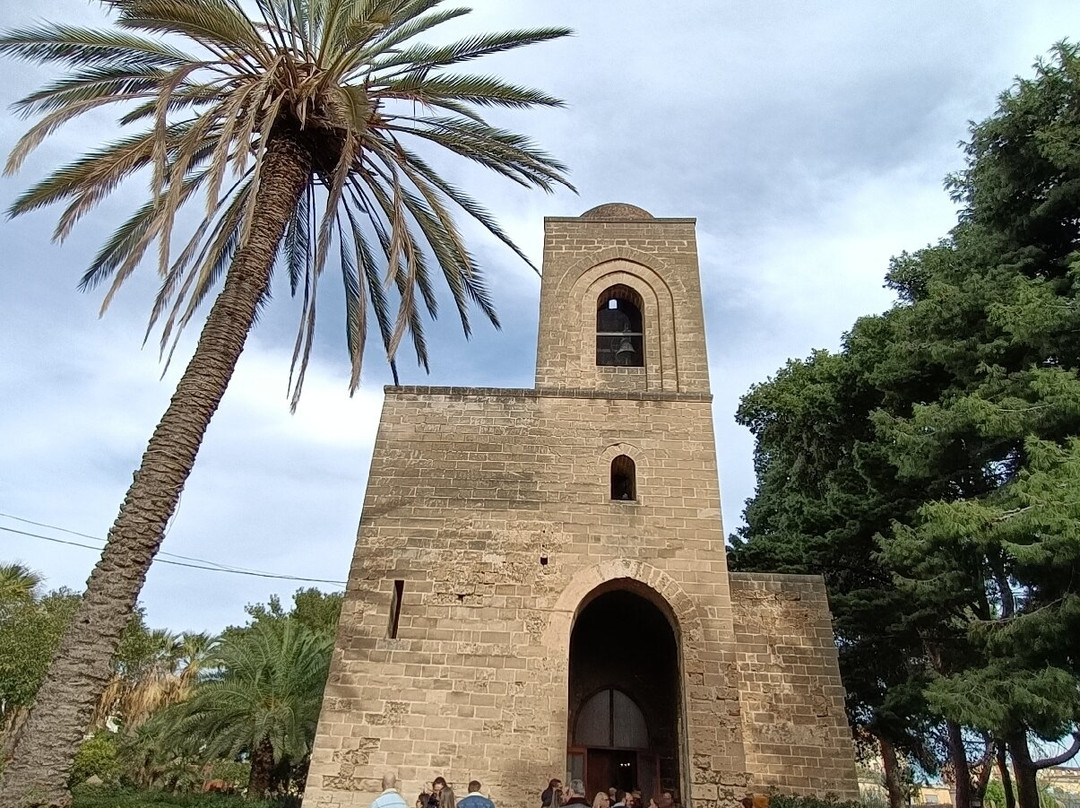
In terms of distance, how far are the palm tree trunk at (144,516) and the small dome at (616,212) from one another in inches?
244

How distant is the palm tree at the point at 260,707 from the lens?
13062 mm

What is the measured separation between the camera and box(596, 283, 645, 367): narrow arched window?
12.6 metres

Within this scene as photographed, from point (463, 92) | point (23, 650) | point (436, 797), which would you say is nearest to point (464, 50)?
point (463, 92)

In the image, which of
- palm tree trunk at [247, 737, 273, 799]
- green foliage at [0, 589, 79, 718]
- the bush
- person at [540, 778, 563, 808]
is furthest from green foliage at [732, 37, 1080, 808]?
green foliage at [0, 589, 79, 718]

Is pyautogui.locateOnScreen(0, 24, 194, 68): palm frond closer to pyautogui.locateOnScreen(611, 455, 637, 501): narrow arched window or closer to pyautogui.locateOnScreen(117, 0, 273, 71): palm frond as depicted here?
pyautogui.locateOnScreen(117, 0, 273, 71): palm frond

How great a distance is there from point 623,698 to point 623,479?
12.8 ft

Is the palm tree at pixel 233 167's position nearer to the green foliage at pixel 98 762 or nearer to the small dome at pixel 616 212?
the small dome at pixel 616 212

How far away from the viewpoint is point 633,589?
10164 millimetres

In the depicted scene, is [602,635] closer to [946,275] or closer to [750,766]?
[750,766]

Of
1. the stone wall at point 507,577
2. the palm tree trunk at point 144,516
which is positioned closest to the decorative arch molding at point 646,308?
the stone wall at point 507,577

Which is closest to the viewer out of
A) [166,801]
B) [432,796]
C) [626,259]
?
[432,796]

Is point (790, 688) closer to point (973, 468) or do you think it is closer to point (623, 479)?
point (623, 479)

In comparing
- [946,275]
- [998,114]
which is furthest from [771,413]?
[998,114]

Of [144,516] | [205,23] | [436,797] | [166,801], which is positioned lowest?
[166,801]
